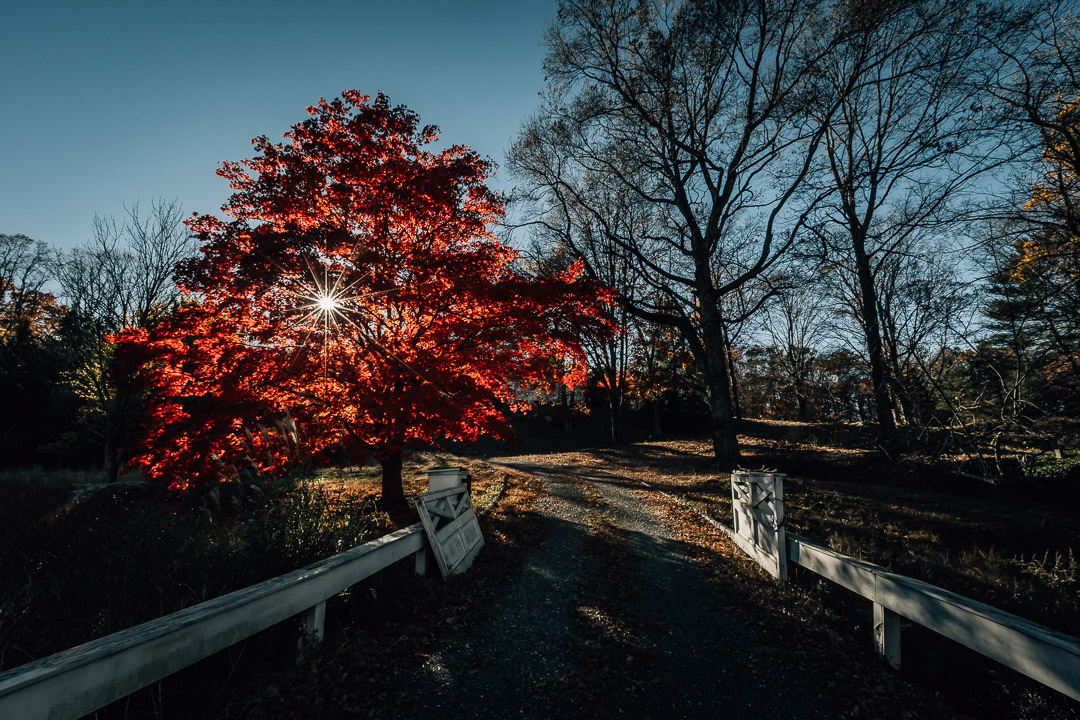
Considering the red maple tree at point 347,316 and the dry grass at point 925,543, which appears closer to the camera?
the dry grass at point 925,543

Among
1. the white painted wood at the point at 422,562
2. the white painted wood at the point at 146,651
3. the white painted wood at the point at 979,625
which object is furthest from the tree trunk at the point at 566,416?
the white painted wood at the point at 146,651

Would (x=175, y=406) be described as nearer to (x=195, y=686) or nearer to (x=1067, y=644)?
(x=195, y=686)

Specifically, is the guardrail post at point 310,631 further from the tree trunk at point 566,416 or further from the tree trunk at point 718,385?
the tree trunk at point 566,416

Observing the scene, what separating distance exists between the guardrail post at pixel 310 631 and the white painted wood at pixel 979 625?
4.78m

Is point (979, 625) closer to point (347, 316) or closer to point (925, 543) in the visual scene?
point (925, 543)

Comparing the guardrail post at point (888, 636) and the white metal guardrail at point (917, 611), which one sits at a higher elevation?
the white metal guardrail at point (917, 611)

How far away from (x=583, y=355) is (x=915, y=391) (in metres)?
5.01

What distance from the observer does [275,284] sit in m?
7.30

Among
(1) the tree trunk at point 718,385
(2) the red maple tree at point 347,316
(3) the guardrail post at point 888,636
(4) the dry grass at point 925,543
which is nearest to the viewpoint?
(3) the guardrail post at point 888,636

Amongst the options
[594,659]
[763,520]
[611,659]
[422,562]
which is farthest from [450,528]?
[763,520]

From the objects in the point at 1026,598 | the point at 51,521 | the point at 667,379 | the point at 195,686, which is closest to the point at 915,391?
the point at 1026,598

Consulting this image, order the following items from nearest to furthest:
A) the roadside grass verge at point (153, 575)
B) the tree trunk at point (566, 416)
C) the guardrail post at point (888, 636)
Result: the roadside grass verge at point (153, 575) → the guardrail post at point (888, 636) → the tree trunk at point (566, 416)

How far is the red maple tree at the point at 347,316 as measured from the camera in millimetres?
6848

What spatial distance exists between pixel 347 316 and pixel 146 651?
249 inches
